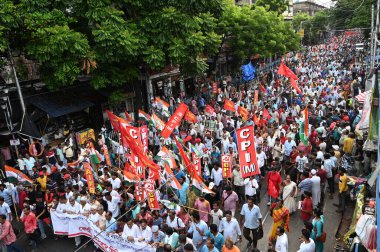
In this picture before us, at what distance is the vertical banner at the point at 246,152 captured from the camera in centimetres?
891

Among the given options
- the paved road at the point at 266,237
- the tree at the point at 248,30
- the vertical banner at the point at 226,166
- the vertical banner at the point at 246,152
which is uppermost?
the tree at the point at 248,30

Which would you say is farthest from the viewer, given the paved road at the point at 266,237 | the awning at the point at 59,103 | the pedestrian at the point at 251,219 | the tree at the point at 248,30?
the tree at the point at 248,30

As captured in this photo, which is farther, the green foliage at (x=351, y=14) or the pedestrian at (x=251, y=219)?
the green foliage at (x=351, y=14)

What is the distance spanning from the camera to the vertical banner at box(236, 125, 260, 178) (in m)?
8.91

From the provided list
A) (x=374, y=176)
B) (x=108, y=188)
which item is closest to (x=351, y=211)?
(x=374, y=176)

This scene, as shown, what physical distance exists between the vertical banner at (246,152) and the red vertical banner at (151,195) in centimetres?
225

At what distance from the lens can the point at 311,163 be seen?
421 inches

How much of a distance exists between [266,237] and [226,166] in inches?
79.1

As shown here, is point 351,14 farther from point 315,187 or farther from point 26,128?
point 26,128

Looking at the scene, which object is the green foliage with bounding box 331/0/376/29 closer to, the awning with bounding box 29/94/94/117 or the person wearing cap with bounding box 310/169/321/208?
the awning with bounding box 29/94/94/117

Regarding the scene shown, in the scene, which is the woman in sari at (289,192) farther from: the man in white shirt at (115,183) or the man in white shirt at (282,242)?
the man in white shirt at (115,183)

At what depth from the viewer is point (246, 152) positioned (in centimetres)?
895

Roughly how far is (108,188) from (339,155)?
6.68m

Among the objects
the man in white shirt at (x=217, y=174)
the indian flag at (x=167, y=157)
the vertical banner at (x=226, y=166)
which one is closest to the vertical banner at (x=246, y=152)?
the vertical banner at (x=226, y=166)
